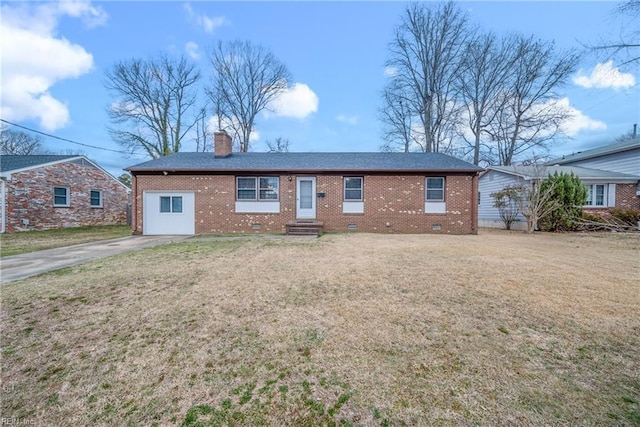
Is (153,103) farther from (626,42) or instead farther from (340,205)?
(626,42)

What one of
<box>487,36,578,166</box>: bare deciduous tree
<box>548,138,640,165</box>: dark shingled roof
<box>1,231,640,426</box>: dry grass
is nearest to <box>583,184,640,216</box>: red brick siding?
<box>548,138,640,165</box>: dark shingled roof

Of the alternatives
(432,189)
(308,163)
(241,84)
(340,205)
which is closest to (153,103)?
(241,84)

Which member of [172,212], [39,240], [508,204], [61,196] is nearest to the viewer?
[39,240]

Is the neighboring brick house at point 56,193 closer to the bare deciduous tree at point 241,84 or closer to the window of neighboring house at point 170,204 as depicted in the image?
the window of neighboring house at point 170,204

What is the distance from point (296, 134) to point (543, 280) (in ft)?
79.8

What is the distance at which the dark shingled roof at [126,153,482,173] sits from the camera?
1186 centimetres

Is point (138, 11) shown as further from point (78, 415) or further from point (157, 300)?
point (78, 415)

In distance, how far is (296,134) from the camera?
26.3m

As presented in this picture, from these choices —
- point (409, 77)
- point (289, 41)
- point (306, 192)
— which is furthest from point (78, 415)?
point (409, 77)

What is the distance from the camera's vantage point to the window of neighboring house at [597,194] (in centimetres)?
1477

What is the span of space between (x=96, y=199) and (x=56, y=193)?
2.32m

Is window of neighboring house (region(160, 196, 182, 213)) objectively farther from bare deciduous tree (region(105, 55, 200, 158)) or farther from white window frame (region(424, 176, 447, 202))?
bare deciduous tree (region(105, 55, 200, 158))

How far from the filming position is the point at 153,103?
73.6 feet

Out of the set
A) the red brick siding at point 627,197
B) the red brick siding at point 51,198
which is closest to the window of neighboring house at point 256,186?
the red brick siding at point 51,198
